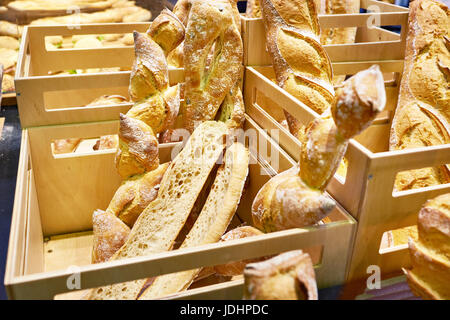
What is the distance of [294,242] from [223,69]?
2.26 ft

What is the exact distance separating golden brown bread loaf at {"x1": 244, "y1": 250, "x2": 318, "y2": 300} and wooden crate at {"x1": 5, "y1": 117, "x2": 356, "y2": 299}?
0.38 ft

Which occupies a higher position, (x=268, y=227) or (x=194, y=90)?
(x=194, y=90)

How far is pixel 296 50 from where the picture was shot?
4.34 feet

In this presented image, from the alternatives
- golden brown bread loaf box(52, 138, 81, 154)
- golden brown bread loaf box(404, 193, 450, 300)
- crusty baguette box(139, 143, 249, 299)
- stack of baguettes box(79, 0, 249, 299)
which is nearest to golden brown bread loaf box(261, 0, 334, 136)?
stack of baguettes box(79, 0, 249, 299)

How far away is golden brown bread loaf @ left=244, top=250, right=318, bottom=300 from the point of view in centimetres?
67

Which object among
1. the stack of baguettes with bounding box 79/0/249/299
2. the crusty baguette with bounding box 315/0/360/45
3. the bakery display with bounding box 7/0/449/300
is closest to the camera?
the bakery display with bounding box 7/0/449/300

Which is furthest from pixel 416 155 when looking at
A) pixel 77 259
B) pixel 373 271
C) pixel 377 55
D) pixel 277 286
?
pixel 77 259

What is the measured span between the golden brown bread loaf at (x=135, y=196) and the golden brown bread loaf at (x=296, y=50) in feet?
1.54

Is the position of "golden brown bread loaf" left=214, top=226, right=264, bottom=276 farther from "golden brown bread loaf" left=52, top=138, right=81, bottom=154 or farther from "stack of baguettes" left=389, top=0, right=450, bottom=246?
"golden brown bread loaf" left=52, top=138, right=81, bottom=154

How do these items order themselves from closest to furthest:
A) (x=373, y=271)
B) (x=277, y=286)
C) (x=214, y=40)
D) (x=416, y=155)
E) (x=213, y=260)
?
(x=277, y=286) → (x=213, y=260) → (x=416, y=155) → (x=373, y=271) → (x=214, y=40)

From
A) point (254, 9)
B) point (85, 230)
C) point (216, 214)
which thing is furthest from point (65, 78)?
point (254, 9)

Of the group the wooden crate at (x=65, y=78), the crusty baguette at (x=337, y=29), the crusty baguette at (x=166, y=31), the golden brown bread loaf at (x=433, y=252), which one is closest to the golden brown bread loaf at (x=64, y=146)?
the wooden crate at (x=65, y=78)

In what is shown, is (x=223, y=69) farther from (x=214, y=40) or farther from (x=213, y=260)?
(x=213, y=260)

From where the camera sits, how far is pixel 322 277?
931 mm
